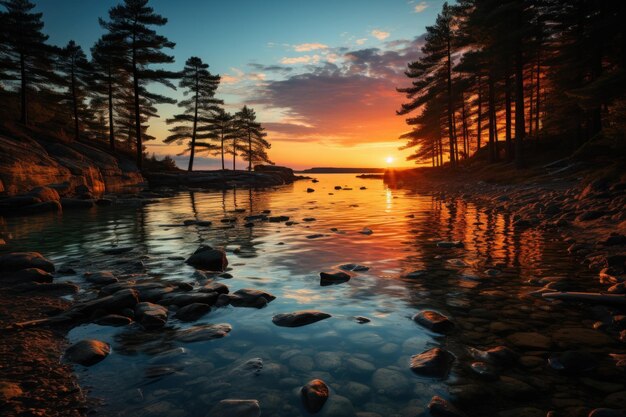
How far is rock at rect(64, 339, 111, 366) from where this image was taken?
3.16m

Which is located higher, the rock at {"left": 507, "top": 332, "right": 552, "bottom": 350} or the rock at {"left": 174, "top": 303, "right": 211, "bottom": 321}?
the rock at {"left": 174, "top": 303, "right": 211, "bottom": 321}

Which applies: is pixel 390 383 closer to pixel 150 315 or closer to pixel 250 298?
pixel 250 298

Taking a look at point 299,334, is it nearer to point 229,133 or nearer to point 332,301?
point 332,301

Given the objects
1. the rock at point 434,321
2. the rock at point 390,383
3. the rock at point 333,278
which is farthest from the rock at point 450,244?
the rock at point 390,383

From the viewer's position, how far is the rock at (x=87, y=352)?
124 inches

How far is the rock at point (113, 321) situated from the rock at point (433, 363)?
3072 millimetres

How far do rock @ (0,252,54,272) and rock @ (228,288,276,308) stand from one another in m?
3.72

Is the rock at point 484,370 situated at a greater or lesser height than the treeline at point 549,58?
lesser

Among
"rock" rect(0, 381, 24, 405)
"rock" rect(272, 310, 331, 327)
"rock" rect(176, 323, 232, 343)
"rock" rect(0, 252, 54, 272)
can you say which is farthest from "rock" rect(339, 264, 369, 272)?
"rock" rect(0, 252, 54, 272)

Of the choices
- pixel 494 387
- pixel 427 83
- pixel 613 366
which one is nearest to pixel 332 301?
pixel 494 387

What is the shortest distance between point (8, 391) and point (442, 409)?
9.89 ft

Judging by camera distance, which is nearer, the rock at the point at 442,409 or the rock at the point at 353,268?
the rock at the point at 442,409

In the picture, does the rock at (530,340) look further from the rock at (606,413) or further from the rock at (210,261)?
the rock at (210,261)

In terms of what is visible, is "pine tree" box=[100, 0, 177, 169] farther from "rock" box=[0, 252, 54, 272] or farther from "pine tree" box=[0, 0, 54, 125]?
"rock" box=[0, 252, 54, 272]
